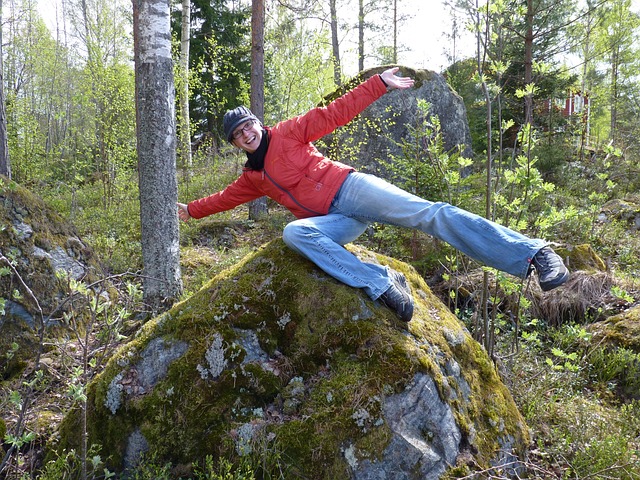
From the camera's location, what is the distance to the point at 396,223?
3.13 meters

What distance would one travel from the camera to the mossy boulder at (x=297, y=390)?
237 centimetres

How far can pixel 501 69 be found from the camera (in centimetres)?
343

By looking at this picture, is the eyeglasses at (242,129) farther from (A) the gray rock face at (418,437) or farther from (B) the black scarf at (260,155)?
(A) the gray rock face at (418,437)

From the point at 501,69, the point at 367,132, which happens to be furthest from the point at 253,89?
the point at 501,69

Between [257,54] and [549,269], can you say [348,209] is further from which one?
[257,54]

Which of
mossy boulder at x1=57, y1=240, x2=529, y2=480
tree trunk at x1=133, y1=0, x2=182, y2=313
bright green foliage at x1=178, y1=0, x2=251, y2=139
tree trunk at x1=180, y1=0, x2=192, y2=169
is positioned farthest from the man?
bright green foliage at x1=178, y1=0, x2=251, y2=139

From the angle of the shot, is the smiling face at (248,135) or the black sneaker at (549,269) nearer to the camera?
the black sneaker at (549,269)

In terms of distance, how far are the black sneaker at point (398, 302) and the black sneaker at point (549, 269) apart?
0.79 meters

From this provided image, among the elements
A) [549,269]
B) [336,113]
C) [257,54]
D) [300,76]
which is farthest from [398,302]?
[300,76]

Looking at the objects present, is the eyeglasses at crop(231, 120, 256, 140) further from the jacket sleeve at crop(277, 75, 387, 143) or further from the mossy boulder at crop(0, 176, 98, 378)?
the mossy boulder at crop(0, 176, 98, 378)

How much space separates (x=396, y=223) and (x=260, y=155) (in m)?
1.14

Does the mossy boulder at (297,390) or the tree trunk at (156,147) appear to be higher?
the tree trunk at (156,147)

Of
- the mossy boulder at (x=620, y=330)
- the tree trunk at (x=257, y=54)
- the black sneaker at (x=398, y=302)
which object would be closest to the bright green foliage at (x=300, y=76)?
the tree trunk at (x=257, y=54)

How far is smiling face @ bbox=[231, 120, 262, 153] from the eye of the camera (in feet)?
10.6
